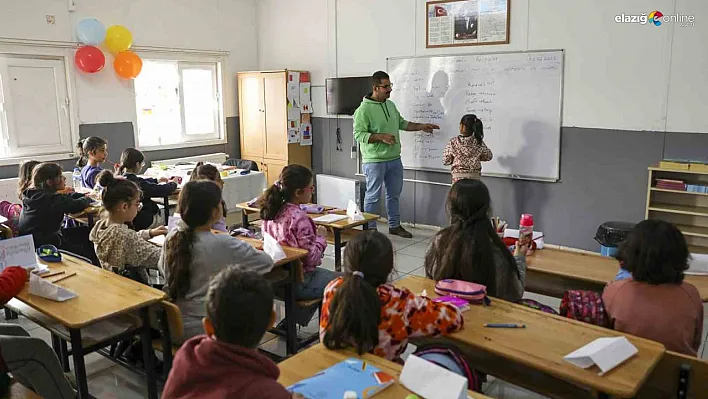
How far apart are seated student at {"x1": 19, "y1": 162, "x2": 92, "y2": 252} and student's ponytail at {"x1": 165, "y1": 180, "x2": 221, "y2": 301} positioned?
1.78 meters

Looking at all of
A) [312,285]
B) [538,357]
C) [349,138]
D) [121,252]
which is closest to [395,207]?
[349,138]

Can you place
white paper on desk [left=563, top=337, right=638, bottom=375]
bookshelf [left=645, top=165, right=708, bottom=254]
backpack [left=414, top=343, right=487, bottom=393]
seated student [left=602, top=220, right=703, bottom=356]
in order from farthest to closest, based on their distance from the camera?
bookshelf [left=645, top=165, right=708, bottom=254]
seated student [left=602, top=220, right=703, bottom=356]
backpack [left=414, top=343, right=487, bottom=393]
white paper on desk [left=563, top=337, right=638, bottom=375]

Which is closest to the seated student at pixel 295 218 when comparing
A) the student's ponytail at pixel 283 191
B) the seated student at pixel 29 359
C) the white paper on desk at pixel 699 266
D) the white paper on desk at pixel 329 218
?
the student's ponytail at pixel 283 191

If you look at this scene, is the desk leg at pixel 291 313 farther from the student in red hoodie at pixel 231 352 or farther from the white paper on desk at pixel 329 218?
the student in red hoodie at pixel 231 352

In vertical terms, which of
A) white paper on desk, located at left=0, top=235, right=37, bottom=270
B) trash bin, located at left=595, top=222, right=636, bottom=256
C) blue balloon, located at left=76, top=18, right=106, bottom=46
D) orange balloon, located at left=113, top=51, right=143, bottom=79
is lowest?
trash bin, located at left=595, top=222, right=636, bottom=256

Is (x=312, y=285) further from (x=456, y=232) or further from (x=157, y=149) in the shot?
(x=157, y=149)

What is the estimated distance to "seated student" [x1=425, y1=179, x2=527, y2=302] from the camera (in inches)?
94.2

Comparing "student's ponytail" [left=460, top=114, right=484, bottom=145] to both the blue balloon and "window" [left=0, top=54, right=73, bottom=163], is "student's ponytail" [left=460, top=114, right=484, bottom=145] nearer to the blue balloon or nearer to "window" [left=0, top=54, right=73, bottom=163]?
the blue balloon

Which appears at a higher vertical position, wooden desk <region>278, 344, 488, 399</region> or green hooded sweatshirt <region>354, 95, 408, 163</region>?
green hooded sweatshirt <region>354, 95, 408, 163</region>

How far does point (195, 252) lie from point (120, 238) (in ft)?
1.95

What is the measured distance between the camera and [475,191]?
7.83ft

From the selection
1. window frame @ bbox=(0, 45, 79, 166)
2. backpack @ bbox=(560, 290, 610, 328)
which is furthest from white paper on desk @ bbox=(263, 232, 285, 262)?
window frame @ bbox=(0, 45, 79, 166)

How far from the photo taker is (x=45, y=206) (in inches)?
153

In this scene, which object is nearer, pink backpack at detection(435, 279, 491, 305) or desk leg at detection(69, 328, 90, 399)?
pink backpack at detection(435, 279, 491, 305)
